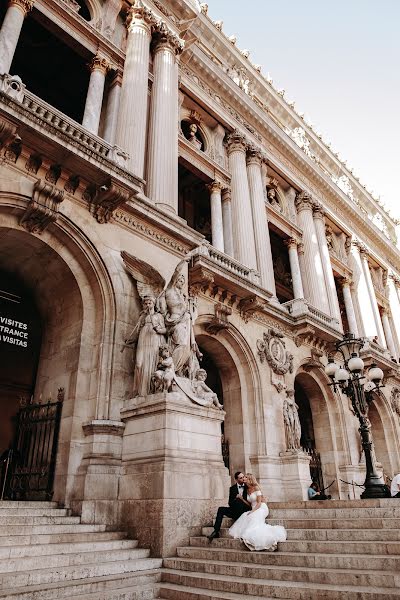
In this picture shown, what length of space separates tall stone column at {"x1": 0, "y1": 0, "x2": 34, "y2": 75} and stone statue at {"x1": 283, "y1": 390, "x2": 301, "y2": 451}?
12.5m

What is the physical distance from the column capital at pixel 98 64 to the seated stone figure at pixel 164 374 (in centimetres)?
1053

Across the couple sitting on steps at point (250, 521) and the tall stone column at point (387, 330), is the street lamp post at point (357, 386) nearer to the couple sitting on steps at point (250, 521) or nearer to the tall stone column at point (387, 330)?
the couple sitting on steps at point (250, 521)

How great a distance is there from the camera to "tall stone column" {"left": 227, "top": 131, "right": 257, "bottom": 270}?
1700cm

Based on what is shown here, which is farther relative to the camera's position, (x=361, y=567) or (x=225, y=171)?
(x=225, y=171)

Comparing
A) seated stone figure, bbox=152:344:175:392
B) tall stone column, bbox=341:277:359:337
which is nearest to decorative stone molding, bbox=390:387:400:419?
tall stone column, bbox=341:277:359:337

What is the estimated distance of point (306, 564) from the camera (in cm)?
544

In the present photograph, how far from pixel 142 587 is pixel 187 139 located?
16693mm

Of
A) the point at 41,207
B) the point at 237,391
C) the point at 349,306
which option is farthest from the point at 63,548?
the point at 349,306

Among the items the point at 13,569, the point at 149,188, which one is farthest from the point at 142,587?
the point at 149,188

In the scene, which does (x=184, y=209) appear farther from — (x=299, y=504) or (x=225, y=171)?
(x=299, y=504)

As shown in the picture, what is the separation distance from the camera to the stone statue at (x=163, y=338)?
338 inches

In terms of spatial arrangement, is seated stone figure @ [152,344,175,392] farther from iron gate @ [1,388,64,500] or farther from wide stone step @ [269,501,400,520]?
wide stone step @ [269,501,400,520]

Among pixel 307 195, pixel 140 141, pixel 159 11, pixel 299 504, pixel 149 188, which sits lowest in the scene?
pixel 299 504

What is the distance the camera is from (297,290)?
20.2 m
